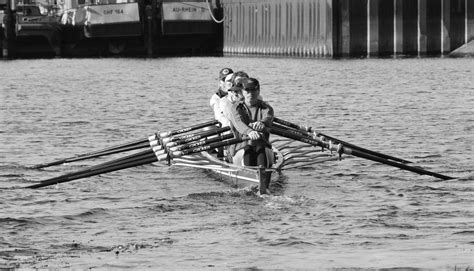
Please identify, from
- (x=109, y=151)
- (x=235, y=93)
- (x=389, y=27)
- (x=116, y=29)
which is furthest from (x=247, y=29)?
(x=235, y=93)

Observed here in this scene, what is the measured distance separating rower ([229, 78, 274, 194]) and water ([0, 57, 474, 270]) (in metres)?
0.66

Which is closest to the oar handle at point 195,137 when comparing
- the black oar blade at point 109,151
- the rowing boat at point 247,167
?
the rowing boat at point 247,167

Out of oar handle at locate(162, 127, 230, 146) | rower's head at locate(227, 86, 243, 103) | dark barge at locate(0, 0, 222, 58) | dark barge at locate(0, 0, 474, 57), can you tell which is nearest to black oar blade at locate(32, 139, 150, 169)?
oar handle at locate(162, 127, 230, 146)

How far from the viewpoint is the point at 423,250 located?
679 inches

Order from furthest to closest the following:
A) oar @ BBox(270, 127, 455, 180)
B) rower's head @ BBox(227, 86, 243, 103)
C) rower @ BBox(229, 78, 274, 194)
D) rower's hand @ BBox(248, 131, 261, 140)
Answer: rower's head @ BBox(227, 86, 243, 103) → oar @ BBox(270, 127, 455, 180) → rower @ BBox(229, 78, 274, 194) → rower's hand @ BBox(248, 131, 261, 140)

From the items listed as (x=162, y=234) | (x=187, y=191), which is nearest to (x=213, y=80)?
(x=187, y=191)

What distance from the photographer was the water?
17.2 metres

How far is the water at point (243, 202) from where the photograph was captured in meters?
17.2

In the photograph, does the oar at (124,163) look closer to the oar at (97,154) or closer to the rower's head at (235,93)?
the rower's head at (235,93)

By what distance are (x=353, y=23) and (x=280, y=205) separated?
5863cm

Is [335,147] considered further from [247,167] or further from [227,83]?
[227,83]

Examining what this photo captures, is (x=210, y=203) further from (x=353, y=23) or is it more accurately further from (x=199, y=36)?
(x=199, y=36)

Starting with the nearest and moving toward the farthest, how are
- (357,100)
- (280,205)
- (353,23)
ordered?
(280,205) → (357,100) → (353,23)

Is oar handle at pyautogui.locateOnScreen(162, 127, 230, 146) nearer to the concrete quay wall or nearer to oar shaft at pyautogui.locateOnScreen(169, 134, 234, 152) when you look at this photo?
oar shaft at pyautogui.locateOnScreen(169, 134, 234, 152)
